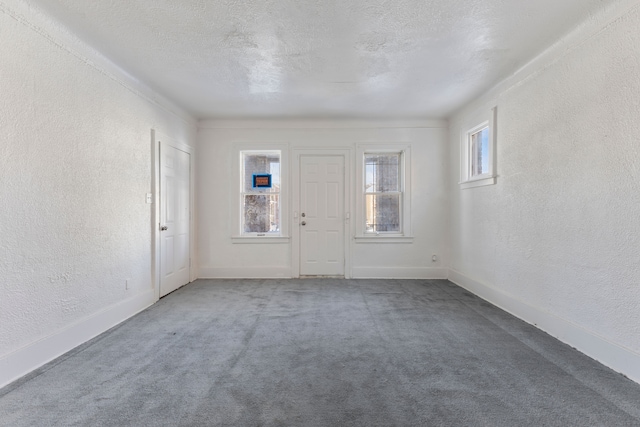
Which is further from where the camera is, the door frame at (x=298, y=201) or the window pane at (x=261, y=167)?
the window pane at (x=261, y=167)

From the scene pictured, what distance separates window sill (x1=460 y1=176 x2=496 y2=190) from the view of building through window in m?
1.07

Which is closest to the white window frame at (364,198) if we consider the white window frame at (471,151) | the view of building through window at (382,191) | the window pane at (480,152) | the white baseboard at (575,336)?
the view of building through window at (382,191)

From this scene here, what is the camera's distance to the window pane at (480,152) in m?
4.39

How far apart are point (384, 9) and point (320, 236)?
3.63m

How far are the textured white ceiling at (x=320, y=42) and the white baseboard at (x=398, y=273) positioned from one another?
2.66m

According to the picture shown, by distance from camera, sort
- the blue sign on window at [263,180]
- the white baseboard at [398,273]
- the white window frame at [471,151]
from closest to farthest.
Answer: the white window frame at [471,151] < the white baseboard at [398,273] < the blue sign on window at [263,180]

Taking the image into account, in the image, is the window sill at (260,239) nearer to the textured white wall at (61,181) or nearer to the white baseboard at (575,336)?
the textured white wall at (61,181)

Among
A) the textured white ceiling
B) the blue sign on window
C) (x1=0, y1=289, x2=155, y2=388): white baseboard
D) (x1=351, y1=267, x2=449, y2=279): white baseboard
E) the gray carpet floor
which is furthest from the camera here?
the blue sign on window

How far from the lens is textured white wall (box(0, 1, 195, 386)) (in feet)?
7.31

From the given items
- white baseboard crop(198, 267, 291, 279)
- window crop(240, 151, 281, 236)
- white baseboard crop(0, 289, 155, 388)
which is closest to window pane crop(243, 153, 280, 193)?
window crop(240, 151, 281, 236)

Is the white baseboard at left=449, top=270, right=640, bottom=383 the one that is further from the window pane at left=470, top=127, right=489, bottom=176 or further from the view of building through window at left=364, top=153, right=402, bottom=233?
the view of building through window at left=364, top=153, right=402, bottom=233

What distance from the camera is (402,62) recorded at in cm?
328

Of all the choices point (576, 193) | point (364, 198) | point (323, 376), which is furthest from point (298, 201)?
point (576, 193)

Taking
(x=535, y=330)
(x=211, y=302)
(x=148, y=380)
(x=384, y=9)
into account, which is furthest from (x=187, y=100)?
(x=535, y=330)
